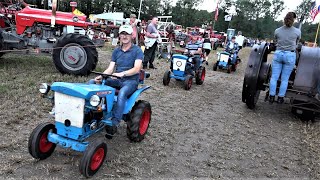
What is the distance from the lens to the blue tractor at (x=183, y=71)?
7848 mm

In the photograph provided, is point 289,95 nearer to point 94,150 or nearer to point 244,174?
point 244,174

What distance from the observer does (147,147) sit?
405 centimetres

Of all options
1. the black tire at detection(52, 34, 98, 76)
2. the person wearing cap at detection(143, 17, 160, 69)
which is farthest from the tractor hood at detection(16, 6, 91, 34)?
the person wearing cap at detection(143, 17, 160, 69)

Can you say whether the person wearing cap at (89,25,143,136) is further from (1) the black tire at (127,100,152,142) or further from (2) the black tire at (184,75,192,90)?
(2) the black tire at (184,75,192,90)

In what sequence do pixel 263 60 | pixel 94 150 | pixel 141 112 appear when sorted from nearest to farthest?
pixel 94 150, pixel 141 112, pixel 263 60

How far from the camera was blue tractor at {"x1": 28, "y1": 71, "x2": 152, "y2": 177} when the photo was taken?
10.1ft

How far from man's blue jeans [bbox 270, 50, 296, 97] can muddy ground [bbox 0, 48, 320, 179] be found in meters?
0.65

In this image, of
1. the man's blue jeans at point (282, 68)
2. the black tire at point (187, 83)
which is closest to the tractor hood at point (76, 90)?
the man's blue jeans at point (282, 68)

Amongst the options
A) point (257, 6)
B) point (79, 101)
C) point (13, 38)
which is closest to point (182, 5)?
point (257, 6)

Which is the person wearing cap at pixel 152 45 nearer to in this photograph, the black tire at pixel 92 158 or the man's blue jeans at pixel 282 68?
the man's blue jeans at pixel 282 68

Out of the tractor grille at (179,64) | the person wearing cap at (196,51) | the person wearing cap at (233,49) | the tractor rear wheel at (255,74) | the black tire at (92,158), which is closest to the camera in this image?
the black tire at (92,158)

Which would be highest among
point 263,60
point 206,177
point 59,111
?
point 263,60

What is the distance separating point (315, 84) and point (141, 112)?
368 cm

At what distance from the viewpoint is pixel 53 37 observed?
25.7 ft
